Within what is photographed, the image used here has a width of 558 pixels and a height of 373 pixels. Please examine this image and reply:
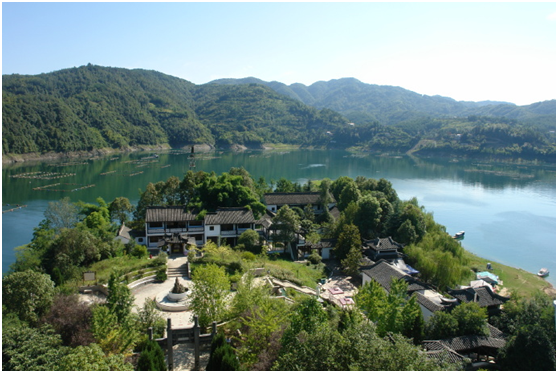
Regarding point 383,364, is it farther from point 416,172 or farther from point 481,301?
point 416,172

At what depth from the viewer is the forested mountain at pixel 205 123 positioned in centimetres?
8956

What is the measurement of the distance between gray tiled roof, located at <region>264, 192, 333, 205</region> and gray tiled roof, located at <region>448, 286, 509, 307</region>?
560 inches

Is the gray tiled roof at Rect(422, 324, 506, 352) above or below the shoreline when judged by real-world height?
below

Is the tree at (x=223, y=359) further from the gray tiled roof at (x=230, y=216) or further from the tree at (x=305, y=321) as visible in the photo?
the gray tiled roof at (x=230, y=216)

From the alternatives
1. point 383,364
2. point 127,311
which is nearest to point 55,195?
→ point 127,311

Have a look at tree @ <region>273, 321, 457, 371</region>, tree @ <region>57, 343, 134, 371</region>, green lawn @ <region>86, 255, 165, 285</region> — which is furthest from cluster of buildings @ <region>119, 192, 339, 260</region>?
tree @ <region>273, 321, 457, 371</region>

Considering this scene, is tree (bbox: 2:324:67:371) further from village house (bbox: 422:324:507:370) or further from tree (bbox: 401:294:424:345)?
village house (bbox: 422:324:507:370)

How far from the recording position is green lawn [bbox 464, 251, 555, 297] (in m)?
20.8

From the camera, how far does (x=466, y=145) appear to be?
99.6m

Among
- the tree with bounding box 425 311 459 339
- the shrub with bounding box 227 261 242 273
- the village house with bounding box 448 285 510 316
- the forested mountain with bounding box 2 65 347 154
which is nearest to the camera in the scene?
the tree with bounding box 425 311 459 339

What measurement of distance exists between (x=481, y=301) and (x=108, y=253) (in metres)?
15.0

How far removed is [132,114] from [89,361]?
414ft

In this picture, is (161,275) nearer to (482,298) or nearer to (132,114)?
(482,298)

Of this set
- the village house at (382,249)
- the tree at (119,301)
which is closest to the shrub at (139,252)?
the tree at (119,301)
